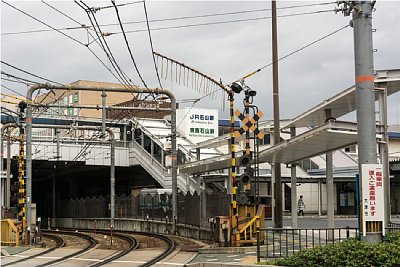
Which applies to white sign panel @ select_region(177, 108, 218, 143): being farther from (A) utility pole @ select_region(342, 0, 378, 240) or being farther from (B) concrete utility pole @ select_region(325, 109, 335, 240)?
(A) utility pole @ select_region(342, 0, 378, 240)

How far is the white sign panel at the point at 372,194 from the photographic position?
13.1 metres

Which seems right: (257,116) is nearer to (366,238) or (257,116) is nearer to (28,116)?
(366,238)

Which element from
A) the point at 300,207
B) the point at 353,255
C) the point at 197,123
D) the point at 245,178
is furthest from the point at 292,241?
the point at 197,123

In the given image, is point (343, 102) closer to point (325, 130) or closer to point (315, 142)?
point (315, 142)

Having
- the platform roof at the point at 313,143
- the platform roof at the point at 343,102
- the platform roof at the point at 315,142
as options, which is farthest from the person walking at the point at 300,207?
the platform roof at the point at 315,142

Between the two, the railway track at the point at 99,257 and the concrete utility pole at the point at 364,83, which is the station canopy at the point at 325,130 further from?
the railway track at the point at 99,257

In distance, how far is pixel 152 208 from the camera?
39.1 m

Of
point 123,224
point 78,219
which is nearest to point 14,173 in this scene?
point 78,219

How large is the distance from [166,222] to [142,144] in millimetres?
17513

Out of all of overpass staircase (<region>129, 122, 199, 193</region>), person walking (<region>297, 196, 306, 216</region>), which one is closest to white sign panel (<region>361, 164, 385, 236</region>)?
overpass staircase (<region>129, 122, 199, 193</region>)

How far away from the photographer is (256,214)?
22.3m

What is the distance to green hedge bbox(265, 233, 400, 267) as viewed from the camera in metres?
12.2

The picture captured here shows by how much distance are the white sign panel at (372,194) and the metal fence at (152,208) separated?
1237 cm

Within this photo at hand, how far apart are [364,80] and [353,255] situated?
3.67 m
